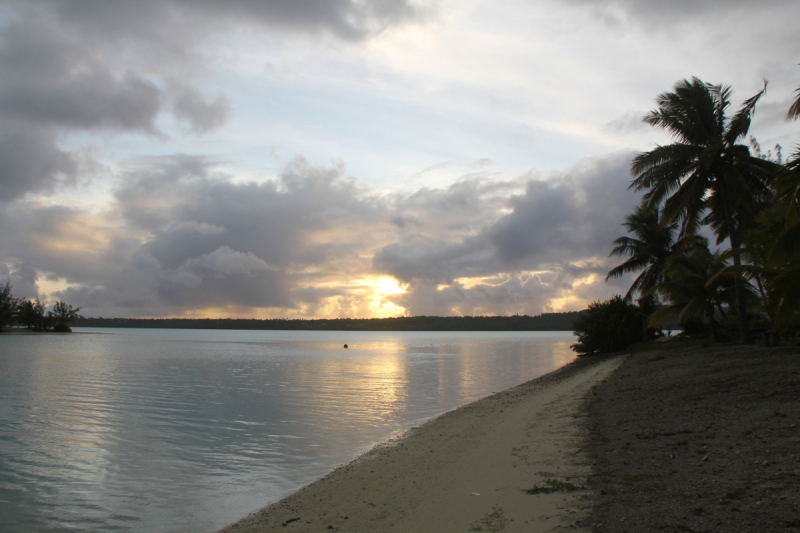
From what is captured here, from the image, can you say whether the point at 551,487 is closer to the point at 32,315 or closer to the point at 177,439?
the point at 177,439

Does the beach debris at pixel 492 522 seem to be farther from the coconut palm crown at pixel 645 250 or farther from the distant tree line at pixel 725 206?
the coconut palm crown at pixel 645 250

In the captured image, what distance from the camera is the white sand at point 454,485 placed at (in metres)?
5.83

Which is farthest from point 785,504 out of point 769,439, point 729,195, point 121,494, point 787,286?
point 729,195

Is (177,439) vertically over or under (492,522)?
under

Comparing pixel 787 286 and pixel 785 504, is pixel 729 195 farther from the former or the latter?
pixel 785 504

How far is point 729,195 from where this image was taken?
66.3ft

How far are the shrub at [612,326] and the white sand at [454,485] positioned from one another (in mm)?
30677

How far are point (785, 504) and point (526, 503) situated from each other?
8.46 feet

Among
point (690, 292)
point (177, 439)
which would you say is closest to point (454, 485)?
point (177, 439)

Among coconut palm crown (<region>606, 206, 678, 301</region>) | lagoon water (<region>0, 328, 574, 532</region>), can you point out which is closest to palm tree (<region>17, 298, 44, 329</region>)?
lagoon water (<region>0, 328, 574, 532</region>)

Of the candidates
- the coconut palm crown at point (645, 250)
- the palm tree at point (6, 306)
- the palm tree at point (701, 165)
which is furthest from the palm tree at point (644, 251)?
the palm tree at point (6, 306)

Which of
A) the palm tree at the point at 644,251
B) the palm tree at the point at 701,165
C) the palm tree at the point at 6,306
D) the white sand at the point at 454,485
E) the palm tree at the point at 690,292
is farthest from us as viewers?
the palm tree at the point at 6,306

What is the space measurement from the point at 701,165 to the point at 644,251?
18354 millimetres

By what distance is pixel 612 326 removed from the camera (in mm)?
39688
